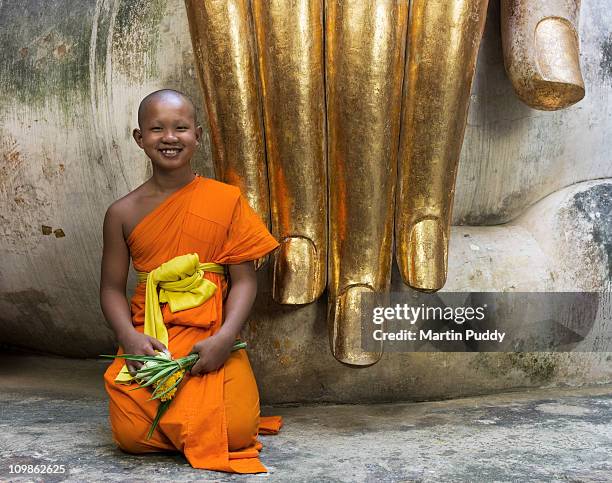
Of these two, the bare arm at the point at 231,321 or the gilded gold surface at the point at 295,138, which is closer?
the bare arm at the point at 231,321

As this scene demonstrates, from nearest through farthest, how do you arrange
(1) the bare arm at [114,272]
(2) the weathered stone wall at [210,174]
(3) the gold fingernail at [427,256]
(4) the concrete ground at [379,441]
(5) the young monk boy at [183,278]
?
(4) the concrete ground at [379,441] < (5) the young monk boy at [183,278] < (1) the bare arm at [114,272] < (3) the gold fingernail at [427,256] < (2) the weathered stone wall at [210,174]

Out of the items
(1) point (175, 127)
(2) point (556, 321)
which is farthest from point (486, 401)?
(1) point (175, 127)

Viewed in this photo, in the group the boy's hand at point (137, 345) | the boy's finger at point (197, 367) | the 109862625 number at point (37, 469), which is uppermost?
the boy's hand at point (137, 345)

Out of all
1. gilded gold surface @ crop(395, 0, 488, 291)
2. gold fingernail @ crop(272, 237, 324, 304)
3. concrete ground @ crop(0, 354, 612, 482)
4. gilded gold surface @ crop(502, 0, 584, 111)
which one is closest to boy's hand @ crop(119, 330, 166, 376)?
concrete ground @ crop(0, 354, 612, 482)

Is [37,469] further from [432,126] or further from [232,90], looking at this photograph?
[432,126]

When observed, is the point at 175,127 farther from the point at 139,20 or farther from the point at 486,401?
the point at 486,401

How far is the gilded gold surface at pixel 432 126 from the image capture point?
247 cm

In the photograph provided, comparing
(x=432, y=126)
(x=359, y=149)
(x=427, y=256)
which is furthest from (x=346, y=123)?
(x=427, y=256)

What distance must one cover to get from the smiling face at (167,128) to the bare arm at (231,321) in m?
0.30

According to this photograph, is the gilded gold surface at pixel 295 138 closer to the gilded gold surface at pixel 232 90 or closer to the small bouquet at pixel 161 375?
the gilded gold surface at pixel 232 90

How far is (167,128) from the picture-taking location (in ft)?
7.74

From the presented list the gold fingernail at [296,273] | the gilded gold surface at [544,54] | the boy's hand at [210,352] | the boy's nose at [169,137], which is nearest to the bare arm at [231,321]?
the boy's hand at [210,352]

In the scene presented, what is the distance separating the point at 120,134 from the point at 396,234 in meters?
0.86

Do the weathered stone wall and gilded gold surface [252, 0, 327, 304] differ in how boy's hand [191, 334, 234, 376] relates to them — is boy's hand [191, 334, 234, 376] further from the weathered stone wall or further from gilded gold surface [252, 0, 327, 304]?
the weathered stone wall
